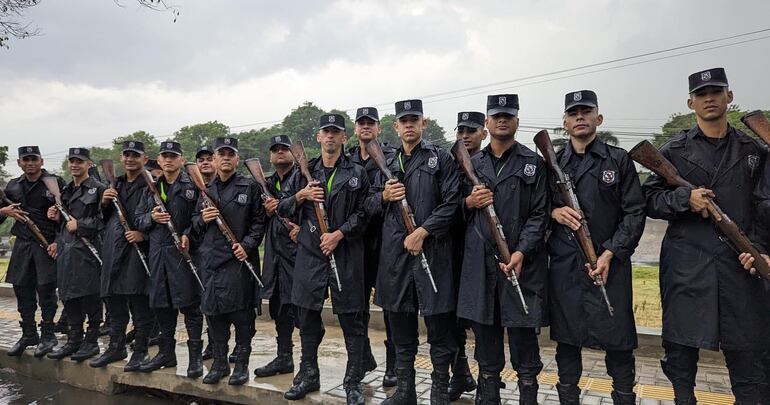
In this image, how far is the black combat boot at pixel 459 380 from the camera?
14.7 feet

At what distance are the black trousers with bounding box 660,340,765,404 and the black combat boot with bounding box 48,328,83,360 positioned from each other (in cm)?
647

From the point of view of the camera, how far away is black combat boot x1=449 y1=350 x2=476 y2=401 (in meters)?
4.48

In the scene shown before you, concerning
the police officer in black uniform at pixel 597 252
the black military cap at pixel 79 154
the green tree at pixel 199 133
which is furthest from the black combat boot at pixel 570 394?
the green tree at pixel 199 133

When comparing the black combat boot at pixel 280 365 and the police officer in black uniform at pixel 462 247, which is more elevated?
the police officer in black uniform at pixel 462 247

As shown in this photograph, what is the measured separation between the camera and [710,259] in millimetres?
3355

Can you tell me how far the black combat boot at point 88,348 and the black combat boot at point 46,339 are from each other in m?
0.53

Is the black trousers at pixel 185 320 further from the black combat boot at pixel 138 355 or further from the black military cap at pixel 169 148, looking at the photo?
the black military cap at pixel 169 148

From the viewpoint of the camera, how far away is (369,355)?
5375mm

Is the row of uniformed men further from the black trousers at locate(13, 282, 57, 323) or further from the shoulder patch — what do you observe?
the black trousers at locate(13, 282, 57, 323)

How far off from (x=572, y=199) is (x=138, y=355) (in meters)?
4.92

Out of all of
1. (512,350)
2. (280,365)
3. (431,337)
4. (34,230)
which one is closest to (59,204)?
(34,230)

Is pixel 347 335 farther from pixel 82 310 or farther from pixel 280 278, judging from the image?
pixel 82 310

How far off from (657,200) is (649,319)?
4377 mm

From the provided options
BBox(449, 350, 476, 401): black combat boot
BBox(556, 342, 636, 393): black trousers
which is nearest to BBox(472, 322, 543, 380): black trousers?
BBox(556, 342, 636, 393): black trousers
